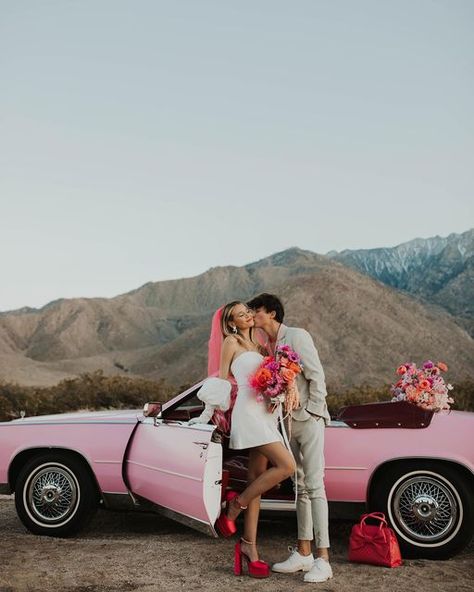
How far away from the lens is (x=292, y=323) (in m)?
41.0

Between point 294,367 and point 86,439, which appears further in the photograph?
point 86,439

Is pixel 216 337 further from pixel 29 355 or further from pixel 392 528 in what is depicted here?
pixel 29 355

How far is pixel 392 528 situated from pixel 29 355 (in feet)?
212

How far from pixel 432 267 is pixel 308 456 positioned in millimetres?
101578

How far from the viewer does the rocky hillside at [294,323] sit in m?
39.8

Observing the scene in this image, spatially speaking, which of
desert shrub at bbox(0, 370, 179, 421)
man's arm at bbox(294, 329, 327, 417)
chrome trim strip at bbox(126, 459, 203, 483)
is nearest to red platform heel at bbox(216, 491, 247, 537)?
chrome trim strip at bbox(126, 459, 203, 483)

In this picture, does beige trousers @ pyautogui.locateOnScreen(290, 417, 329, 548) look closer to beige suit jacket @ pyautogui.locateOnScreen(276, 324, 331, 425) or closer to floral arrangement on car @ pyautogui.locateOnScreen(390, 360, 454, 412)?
beige suit jacket @ pyautogui.locateOnScreen(276, 324, 331, 425)

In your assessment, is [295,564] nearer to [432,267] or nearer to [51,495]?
[51,495]

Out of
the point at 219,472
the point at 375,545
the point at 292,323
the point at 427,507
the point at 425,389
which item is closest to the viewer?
the point at 219,472

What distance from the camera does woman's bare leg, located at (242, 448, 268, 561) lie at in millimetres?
5594

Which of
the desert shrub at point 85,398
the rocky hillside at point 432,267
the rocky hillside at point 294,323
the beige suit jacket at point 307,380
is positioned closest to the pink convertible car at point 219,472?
the beige suit jacket at point 307,380

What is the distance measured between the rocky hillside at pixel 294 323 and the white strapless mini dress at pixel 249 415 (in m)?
30.4

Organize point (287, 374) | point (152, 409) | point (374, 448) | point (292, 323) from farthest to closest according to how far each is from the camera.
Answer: point (292, 323)
point (152, 409)
point (374, 448)
point (287, 374)

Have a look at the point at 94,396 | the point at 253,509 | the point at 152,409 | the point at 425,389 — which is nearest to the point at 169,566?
the point at 253,509
